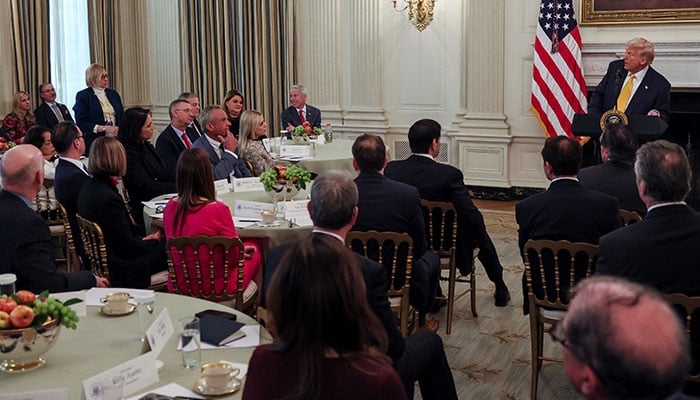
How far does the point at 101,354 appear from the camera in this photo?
2811 mm

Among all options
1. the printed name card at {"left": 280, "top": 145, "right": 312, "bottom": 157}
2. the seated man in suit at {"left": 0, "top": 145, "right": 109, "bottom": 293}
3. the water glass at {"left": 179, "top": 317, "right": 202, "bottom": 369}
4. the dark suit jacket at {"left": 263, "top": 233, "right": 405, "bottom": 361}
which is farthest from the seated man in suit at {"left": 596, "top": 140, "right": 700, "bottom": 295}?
the printed name card at {"left": 280, "top": 145, "right": 312, "bottom": 157}

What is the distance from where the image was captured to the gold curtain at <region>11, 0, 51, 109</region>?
32.7 feet

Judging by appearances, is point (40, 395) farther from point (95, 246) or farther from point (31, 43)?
point (31, 43)

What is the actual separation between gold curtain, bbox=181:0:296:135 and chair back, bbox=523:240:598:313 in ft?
24.4

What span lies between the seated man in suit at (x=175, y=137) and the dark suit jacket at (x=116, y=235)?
2.05 metres

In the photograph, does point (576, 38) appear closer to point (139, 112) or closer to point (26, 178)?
point (139, 112)

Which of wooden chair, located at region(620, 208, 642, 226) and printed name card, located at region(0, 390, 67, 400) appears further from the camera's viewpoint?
wooden chair, located at region(620, 208, 642, 226)

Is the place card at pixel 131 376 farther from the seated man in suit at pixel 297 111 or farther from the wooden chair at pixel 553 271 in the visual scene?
the seated man in suit at pixel 297 111

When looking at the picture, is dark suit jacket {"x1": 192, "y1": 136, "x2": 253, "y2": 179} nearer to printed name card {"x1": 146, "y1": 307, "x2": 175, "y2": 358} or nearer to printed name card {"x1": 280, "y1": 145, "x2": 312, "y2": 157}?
printed name card {"x1": 280, "y1": 145, "x2": 312, "y2": 157}

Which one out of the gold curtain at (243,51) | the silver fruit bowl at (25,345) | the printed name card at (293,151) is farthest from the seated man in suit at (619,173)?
the gold curtain at (243,51)

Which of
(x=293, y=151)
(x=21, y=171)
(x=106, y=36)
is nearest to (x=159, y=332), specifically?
(x=21, y=171)

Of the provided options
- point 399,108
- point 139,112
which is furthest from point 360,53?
point 139,112

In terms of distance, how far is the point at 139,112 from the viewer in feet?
20.6

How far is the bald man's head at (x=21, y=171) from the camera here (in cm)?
368
